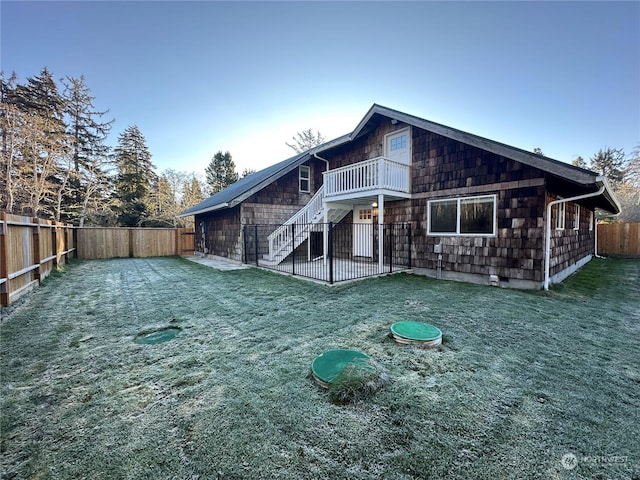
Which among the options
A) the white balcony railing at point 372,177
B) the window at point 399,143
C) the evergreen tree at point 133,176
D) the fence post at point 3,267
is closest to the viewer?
the fence post at point 3,267

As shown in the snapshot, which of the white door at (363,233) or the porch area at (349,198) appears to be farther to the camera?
the white door at (363,233)

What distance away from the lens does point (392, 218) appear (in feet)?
32.4

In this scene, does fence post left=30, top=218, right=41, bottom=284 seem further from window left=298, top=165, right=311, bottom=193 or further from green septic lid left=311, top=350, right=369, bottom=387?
window left=298, top=165, right=311, bottom=193

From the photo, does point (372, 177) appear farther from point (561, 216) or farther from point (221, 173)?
point (221, 173)

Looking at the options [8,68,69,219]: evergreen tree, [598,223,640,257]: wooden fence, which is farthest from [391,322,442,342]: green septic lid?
[8,68,69,219]: evergreen tree

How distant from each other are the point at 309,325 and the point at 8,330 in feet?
15.0

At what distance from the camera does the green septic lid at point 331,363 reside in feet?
8.86

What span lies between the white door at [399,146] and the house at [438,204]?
0.04 meters


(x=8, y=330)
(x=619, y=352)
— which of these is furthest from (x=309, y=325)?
(x=8, y=330)

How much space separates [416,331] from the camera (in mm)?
3842

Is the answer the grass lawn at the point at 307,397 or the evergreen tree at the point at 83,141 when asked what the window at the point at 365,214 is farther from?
the evergreen tree at the point at 83,141

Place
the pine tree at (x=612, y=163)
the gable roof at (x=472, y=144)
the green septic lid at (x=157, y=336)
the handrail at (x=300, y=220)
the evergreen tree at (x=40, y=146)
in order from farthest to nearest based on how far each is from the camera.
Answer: the pine tree at (x=612, y=163) < the evergreen tree at (x=40, y=146) < the handrail at (x=300, y=220) < the gable roof at (x=472, y=144) < the green septic lid at (x=157, y=336)

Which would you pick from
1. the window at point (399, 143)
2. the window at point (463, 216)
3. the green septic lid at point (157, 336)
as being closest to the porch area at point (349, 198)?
the window at point (399, 143)

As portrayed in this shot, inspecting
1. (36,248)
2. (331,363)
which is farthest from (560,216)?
(36,248)
